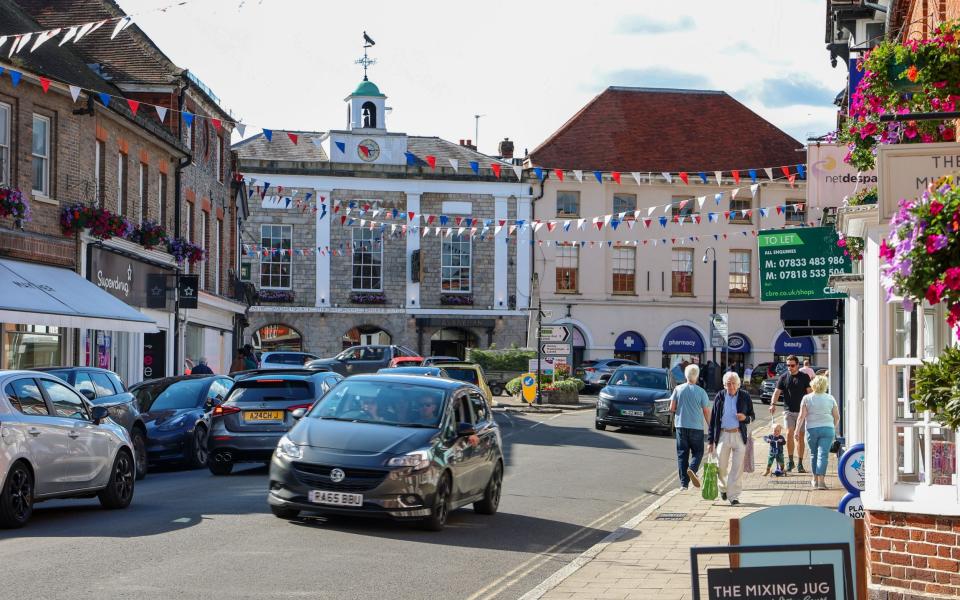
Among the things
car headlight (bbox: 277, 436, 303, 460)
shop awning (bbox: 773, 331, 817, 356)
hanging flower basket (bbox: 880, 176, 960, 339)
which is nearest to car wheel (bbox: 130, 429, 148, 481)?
car headlight (bbox: 277, 436, 303, 460)

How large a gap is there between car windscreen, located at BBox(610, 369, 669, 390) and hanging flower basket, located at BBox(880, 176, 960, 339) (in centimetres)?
2595

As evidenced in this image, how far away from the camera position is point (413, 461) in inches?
508

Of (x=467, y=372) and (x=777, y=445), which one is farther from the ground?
(x=467, y=372)

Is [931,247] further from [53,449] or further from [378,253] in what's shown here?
[378,253]

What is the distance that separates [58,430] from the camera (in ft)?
45.0

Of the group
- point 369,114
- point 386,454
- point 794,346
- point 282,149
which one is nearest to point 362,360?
point 282,149

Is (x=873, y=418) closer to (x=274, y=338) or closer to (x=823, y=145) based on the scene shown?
(x=823, y=145)

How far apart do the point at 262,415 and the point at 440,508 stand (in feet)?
21.7

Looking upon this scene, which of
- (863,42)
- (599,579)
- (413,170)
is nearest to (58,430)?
(599,579)

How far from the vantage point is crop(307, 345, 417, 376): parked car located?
40.4 metres

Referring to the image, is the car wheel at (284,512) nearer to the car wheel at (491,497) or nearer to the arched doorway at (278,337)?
the car wheel at (491,497)

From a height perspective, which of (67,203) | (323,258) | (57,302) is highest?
(323,258)

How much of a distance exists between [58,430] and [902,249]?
397 inches

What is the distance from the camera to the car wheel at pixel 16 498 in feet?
41.2
